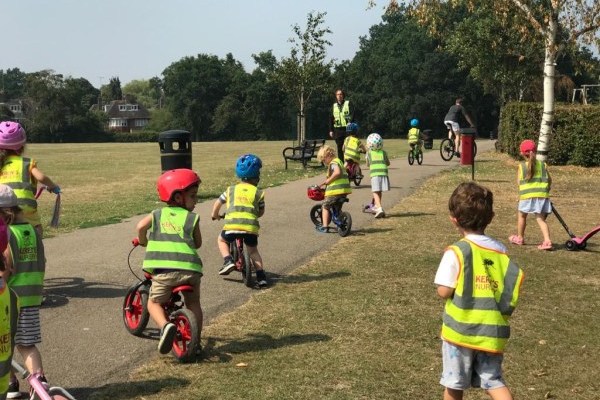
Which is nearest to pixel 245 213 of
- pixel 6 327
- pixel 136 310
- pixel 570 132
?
pixel 136 310

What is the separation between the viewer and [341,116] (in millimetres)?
17531

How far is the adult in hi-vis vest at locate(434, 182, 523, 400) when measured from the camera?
11.6ft

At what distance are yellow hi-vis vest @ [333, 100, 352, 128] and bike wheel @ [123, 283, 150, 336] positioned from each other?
1248 centimetres

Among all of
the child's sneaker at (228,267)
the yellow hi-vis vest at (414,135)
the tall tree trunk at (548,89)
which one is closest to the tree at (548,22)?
the tall tree trunk at (548,89)

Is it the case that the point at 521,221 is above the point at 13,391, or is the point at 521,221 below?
above

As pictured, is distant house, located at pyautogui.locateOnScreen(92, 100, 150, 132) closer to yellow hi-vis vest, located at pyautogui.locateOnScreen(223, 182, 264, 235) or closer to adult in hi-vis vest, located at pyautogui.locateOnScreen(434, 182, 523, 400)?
yellow hi-vis vest, located at pyautogui.locateOnScreen(223, 182, 264, 235)

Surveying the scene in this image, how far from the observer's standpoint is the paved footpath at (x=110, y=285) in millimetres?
4926

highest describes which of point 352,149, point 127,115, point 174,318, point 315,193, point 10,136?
point 127,115

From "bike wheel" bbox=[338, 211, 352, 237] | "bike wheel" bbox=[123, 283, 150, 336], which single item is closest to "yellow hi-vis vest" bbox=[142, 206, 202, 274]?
"bike wheel" bbox=[123, 283, 150, 336]

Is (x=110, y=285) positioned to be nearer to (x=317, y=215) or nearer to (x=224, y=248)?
(x=224, y=248)

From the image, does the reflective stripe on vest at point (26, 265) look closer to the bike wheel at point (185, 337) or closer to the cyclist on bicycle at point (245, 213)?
the bike wheel at point (185, 337)

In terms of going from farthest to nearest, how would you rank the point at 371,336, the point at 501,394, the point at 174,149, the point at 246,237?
the point at 174,149 < the point at 246,237 < the point at 371,336 < the point at 501,394

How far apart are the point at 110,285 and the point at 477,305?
4811mm

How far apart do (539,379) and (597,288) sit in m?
3.09
